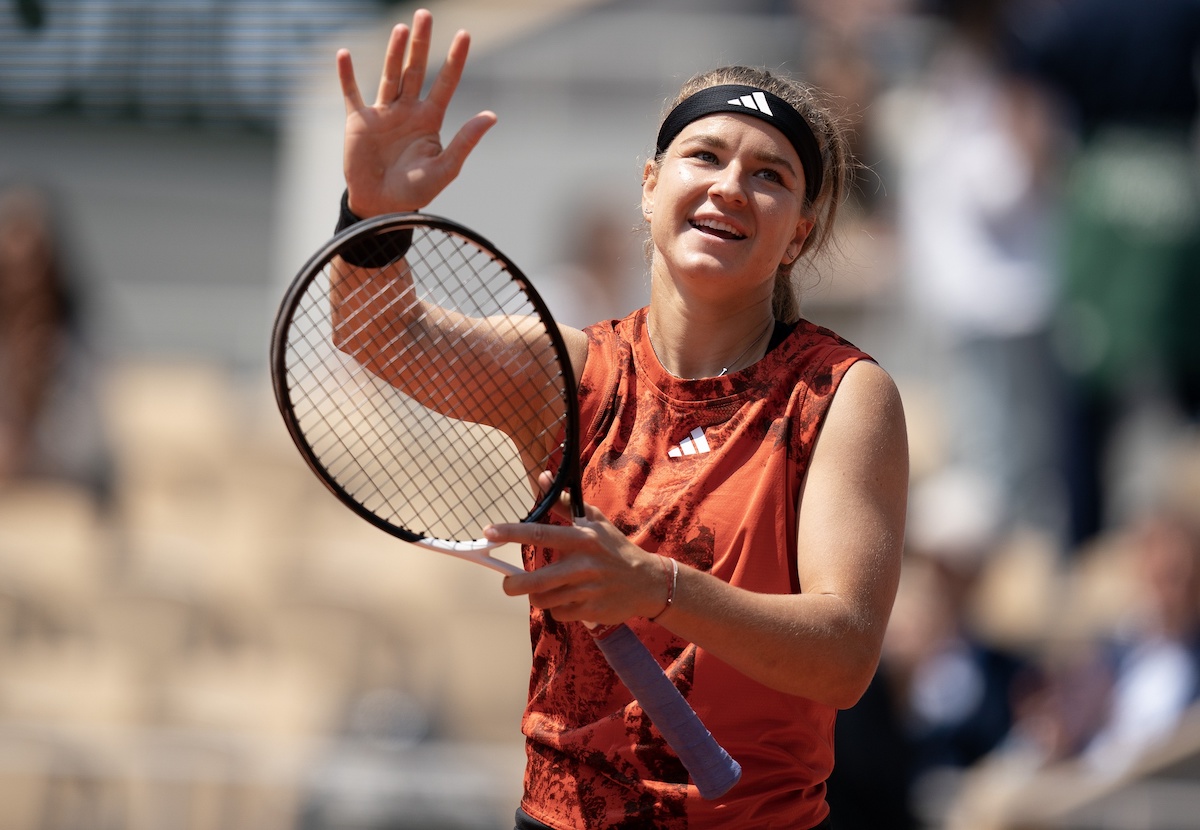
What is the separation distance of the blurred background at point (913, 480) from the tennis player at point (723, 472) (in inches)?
83.5

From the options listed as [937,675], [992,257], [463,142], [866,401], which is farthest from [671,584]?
[992,257]

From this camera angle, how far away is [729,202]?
207cm

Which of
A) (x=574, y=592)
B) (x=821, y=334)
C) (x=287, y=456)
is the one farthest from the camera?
(x=287, y=456)

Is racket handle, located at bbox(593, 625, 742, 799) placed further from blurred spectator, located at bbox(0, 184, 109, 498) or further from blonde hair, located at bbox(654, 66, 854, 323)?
blurred spectator, located at bbox(0, 184, 109, 498)

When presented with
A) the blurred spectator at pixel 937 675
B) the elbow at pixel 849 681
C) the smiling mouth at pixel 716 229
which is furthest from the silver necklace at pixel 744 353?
the blurred spectator at pixel 937 675

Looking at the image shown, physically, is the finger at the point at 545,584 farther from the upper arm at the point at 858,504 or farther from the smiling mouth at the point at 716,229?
the smiling mouth at the point at 716,229

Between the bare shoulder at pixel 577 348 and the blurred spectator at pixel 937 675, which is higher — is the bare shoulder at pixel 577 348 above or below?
above

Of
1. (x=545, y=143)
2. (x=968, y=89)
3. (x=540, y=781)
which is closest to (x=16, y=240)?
(x=545, y=143)

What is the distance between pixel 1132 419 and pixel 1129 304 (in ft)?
2.45

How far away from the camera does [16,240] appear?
616 cm

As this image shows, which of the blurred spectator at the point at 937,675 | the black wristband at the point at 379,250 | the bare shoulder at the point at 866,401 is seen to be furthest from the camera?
the blurred spectator at the point at 937,675

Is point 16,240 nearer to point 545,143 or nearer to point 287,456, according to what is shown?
point 287,456

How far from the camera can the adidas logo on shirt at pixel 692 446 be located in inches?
81.5

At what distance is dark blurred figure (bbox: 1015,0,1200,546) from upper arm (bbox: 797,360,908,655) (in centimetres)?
385
